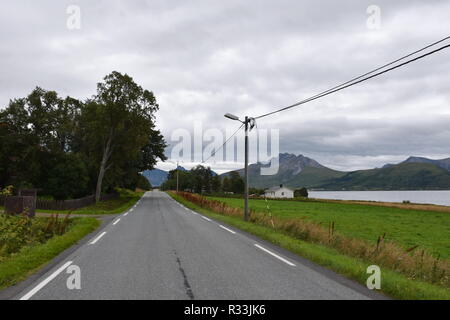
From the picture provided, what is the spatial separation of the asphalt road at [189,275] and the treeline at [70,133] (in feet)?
104

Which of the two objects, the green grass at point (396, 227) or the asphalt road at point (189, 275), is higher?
the asphalt road at point (189, 275)

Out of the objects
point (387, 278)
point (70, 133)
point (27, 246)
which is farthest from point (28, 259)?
point (70, 133)

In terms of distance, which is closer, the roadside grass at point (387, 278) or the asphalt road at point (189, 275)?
the asphalt road at point (189, 275)

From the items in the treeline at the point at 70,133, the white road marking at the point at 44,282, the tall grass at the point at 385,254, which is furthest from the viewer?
→ the treeline at the point at 70,133

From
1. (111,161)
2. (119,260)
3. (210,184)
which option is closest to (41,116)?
(111,161)

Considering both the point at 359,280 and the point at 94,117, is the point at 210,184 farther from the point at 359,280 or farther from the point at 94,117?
the point at 359,280

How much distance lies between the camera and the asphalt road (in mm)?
5949

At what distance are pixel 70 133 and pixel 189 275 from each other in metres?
55.3

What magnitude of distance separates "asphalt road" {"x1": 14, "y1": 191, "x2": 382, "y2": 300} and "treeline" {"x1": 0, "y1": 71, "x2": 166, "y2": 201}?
104ft

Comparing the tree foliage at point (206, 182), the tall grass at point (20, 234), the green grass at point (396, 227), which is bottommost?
the green grass at point (396, 227)

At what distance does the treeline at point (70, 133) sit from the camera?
41000 millimetres

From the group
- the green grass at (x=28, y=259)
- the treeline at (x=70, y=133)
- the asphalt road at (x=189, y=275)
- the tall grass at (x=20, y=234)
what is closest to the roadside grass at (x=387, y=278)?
the asphalt road at (x=189, y=275)

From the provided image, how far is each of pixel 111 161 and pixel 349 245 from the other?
39.4 meters

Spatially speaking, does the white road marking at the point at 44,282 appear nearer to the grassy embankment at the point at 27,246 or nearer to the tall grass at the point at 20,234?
the grassy embankment at the point at 27,246
